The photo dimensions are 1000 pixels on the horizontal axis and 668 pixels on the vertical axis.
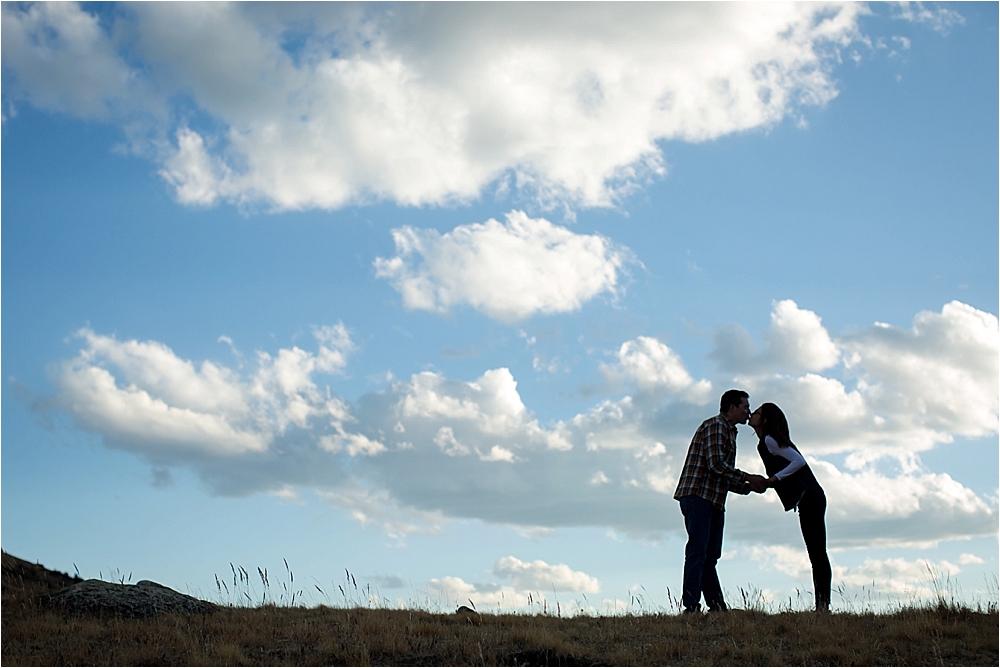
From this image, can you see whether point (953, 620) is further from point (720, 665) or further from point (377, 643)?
point (377, 643)

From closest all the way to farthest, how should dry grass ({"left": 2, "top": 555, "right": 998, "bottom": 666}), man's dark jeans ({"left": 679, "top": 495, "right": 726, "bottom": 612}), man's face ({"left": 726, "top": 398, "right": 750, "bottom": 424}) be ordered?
1. dry grass ({"left": 2, "top": 555, "right": 998, "bottom": 666})
2. man's dark jeans ({"left": 679, "top": 495, "right": 726, "bottom": 612})
3. man's face ({"left": 726, "top": 398, "right": 750, "bottom": 424})

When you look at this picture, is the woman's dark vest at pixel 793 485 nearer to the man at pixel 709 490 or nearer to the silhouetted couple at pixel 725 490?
the silhouetted couple at pixel 725 490

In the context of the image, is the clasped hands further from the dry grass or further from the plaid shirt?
the dry grass

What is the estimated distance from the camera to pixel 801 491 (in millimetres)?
10516

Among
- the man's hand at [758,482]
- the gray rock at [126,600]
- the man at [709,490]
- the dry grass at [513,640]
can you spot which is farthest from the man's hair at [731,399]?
the gray rock at [126,600]

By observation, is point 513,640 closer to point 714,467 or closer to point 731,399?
point 714,467


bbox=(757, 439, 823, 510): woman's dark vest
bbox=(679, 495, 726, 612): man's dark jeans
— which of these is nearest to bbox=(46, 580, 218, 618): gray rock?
bbox=(679, 495, 726, 612): man's dark jeans

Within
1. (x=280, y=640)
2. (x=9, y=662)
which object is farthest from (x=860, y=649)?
(x=9, y=662)

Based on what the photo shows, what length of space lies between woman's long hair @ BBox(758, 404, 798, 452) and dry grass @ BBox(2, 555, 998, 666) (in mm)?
1976

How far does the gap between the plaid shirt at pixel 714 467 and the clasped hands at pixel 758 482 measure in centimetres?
6

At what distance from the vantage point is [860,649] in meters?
8.85

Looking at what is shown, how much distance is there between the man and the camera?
10445 mm

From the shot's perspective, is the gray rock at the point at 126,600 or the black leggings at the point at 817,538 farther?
the gray rock at the point at 126,600

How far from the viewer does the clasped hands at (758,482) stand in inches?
416
